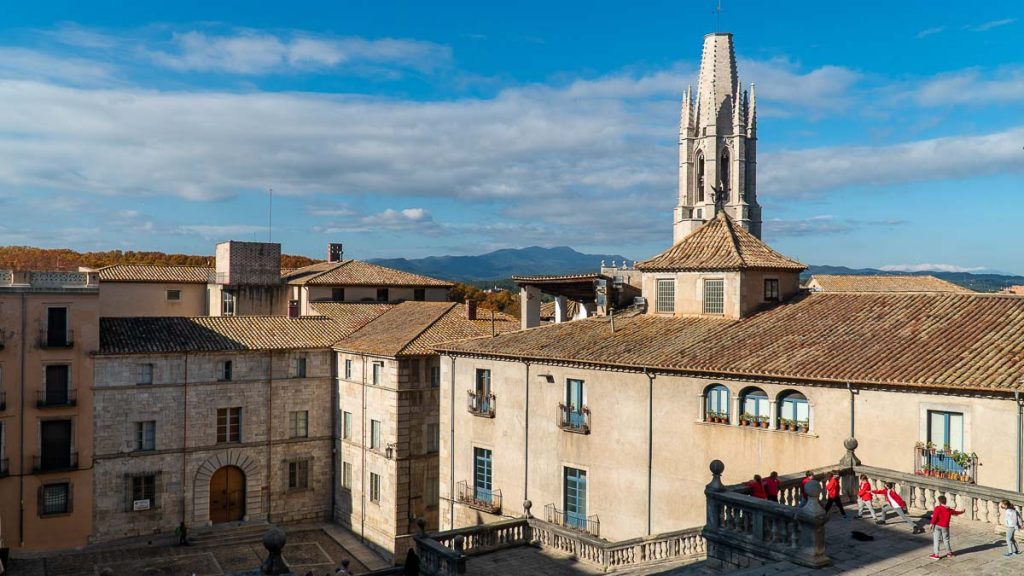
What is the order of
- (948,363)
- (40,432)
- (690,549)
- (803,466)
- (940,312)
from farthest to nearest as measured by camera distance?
(40,432) → (940,312) → (803,466) → (948,363) → (690,549)

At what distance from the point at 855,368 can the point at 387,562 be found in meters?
27.1

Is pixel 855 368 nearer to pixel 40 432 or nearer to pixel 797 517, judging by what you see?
pixel 797 517

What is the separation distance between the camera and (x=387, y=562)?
139 feet

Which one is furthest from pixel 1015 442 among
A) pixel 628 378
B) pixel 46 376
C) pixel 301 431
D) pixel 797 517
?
pixel 46 376

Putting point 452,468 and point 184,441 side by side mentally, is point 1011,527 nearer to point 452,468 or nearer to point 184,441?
point 452,468

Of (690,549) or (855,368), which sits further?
(855,368)

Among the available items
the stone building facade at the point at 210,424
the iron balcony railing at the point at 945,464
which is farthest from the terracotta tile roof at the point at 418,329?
the iron balcony railing at the point at 945,464

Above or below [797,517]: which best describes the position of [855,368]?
above

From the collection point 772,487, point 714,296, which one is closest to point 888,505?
point 772,487

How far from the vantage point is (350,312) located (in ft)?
178

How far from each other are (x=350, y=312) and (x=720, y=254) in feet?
91.7

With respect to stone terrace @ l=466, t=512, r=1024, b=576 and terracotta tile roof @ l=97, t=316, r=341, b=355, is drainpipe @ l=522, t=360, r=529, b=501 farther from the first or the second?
terracotta tile roof @ l=97, t=316, r=341, b=355

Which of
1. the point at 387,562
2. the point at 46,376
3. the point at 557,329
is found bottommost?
the point at 387,562

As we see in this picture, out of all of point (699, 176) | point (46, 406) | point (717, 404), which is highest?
point (699, 176)
